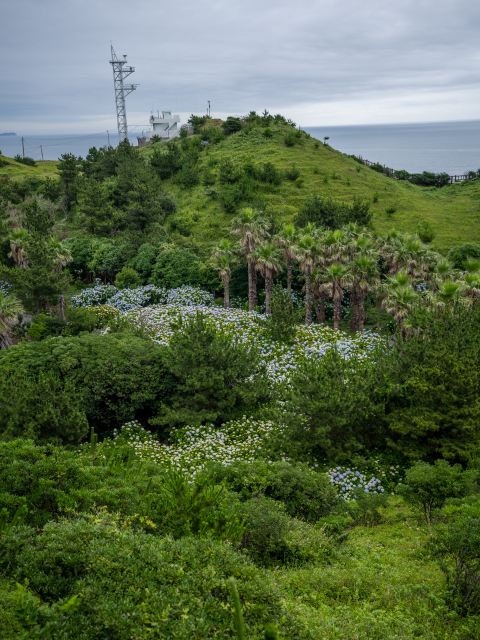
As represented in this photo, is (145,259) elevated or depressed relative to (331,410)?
elevated

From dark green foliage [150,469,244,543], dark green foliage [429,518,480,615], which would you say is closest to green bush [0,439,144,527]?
dark green foliage [150,469,244,543]

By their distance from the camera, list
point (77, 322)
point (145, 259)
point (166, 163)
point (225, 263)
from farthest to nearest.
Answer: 1. point (166, 163)
2. point (145, 259)
3. point (225, 263)
4. point (77, 322)

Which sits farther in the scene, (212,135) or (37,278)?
(212,135)

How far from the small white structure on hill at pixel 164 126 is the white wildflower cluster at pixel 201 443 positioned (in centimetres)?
7759

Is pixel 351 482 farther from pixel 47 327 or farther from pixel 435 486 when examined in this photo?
pixel 47 327

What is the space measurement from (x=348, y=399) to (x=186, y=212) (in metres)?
41.5

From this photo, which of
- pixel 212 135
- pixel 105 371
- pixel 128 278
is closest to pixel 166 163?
pixel 212 135

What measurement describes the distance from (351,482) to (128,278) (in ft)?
93.4

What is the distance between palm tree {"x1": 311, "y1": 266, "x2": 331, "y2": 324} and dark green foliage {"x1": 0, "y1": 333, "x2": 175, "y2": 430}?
12.1 metres

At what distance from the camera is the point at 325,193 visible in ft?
177

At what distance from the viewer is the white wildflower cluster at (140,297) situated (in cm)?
3394

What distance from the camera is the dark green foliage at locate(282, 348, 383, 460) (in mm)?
15242

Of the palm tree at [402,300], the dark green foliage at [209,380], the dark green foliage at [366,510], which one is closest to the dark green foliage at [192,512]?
the dark green foliage at [366,510]

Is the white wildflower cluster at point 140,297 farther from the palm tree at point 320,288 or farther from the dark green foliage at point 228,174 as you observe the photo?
the dark green foliage at point 228,174
